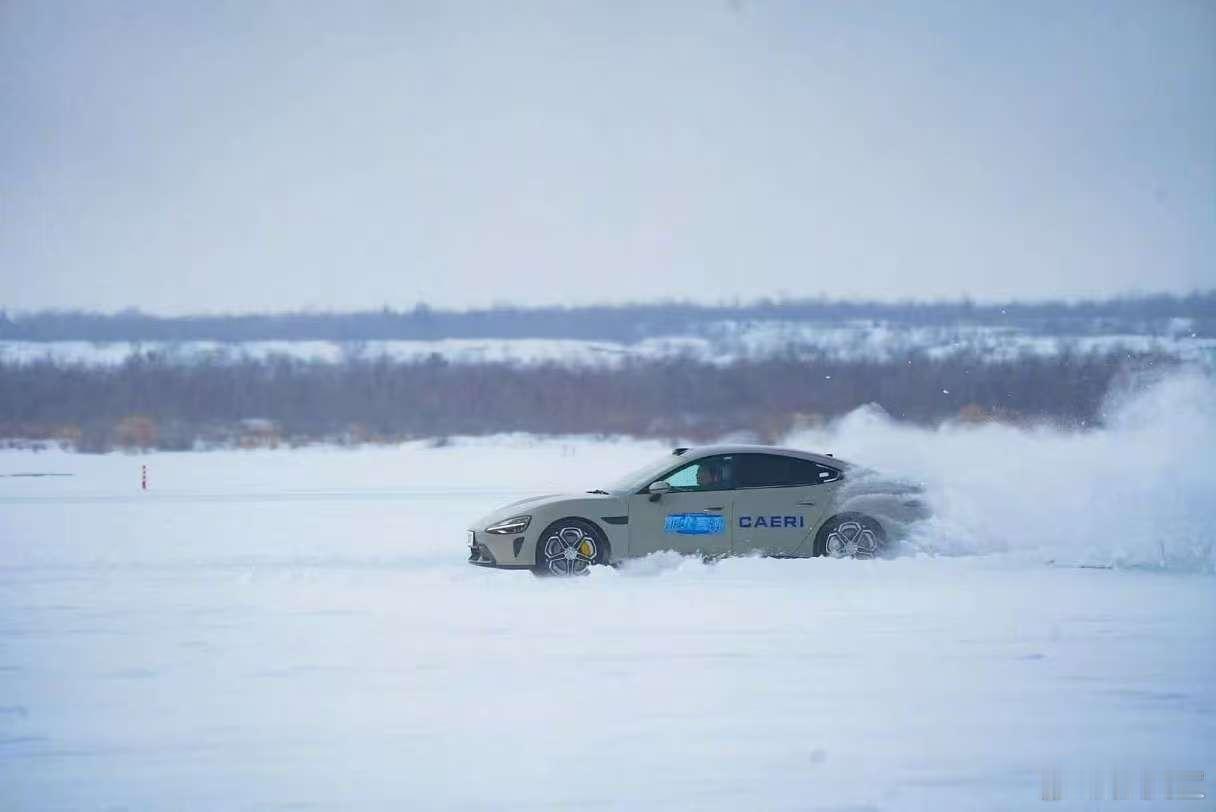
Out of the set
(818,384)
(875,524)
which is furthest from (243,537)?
(818,384)

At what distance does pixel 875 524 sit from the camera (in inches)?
575

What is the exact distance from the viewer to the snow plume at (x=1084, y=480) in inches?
614

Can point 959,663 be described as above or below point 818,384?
below

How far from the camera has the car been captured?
46.0ft

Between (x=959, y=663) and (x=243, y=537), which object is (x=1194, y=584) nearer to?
(x=959, y=663)

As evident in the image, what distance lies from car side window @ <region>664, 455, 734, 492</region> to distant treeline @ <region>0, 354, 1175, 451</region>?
902 inches

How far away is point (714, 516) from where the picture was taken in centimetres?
1416

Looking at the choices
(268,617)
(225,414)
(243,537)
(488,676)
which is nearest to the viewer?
(488,676)

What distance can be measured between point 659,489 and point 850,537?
84.1 inches

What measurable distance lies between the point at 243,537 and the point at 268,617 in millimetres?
7735

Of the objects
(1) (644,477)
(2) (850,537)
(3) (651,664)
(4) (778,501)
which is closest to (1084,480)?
(2) (850,537)

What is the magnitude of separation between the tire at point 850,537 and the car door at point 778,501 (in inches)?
6.0

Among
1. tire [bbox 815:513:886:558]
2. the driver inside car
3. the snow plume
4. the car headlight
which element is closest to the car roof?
the driver inside car

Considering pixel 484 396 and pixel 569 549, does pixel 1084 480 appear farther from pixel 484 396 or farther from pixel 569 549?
pixel 484 396
